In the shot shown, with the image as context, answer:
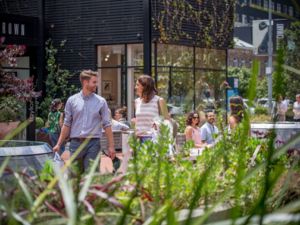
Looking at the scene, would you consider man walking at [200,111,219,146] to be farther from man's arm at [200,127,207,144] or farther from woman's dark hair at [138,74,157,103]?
woman's dark hair at [138,74,157,103]

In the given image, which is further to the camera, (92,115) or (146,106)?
(146,106)

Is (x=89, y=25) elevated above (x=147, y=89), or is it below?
above

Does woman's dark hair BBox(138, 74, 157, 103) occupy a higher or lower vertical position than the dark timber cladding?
lower

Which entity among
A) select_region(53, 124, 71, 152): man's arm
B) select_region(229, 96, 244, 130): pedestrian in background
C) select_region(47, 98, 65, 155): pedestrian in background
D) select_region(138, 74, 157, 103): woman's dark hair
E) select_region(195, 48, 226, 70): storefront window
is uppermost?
select_region(195, 48, 226, 70): storefront window

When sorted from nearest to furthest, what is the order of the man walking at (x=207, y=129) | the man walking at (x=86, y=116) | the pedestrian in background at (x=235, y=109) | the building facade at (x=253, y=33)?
the man walking at (x=86, y=116), the pedestrian in background at (x=235, y=109), the man walking at (x=207, y=129), the building facade at (x=253, y=33)

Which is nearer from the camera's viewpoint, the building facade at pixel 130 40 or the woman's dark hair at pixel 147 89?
the woman's dark hair at pixel 147 89

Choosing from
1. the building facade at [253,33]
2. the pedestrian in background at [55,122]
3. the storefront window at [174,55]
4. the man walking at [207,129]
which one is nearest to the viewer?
the man walking at [207,129]

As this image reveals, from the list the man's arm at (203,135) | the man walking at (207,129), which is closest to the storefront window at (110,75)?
the man walking at (207,129)

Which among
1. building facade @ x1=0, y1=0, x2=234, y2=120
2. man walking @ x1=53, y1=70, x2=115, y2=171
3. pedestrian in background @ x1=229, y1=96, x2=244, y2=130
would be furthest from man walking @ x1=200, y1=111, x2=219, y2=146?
building facade @ x1=0, y1=0, x2=234, y2=120

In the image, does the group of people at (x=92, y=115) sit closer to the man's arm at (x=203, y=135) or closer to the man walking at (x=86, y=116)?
the man walking at (x=86, y=116)

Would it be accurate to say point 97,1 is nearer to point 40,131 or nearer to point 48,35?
point 48,35

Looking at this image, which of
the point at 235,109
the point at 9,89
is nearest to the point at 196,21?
the point at 235,109

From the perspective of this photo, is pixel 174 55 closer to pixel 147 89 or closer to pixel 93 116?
pixel 147 89

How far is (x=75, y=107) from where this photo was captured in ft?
27.1
